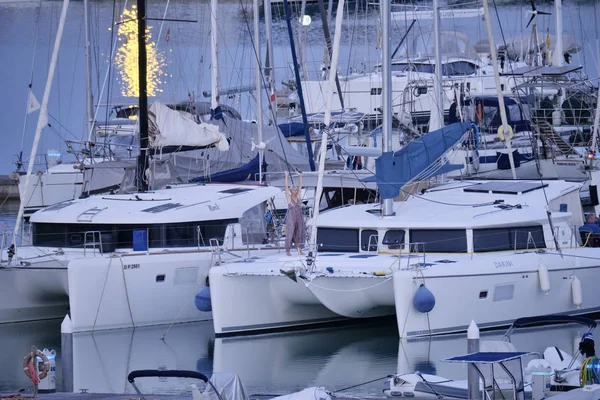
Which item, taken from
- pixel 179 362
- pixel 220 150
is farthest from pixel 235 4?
pixel 179 362

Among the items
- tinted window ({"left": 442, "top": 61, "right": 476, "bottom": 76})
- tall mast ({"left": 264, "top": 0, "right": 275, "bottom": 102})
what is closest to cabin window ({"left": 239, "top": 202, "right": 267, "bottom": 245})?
tall mast ({"left": 264, "top": 0, "right": 275, "bottom": 102})

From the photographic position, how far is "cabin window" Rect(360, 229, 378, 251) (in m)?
19.9

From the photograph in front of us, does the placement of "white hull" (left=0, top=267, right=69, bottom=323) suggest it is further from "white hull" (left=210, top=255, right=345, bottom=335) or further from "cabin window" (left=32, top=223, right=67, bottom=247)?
"white hull" (left=210, top=255, right=345, bottom=335)

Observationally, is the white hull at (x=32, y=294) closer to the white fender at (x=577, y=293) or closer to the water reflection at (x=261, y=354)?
the water reflection at (x=261, y=354)

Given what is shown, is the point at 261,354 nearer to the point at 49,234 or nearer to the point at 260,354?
the point at 260,354

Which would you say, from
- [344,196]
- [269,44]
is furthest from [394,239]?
[269,44]

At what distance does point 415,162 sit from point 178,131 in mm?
5546

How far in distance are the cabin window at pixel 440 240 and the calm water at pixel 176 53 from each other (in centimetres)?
1227

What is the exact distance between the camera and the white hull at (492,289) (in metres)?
18.4

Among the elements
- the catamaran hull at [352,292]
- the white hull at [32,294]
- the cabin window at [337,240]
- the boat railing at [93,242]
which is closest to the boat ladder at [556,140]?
the cabin window at [337,240]

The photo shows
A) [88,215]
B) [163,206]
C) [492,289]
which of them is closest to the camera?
[492,289]

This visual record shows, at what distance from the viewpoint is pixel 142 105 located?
2338 cm

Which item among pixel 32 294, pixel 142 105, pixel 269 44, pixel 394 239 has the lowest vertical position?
pixel 32 294

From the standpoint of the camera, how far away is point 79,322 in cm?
2038
